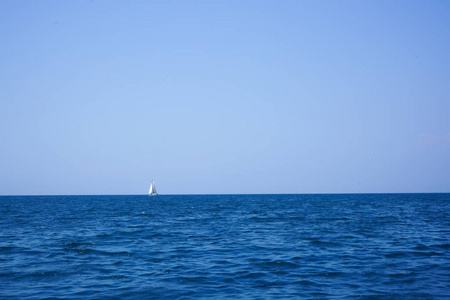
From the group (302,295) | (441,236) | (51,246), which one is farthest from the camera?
(441,236)

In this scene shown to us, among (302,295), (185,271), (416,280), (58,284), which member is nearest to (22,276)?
(58,284)

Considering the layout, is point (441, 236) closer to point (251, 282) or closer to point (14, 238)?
point (251, 282)

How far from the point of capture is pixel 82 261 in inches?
776

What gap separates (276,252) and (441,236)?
15.6m

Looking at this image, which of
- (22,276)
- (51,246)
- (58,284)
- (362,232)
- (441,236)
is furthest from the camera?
(362,232)

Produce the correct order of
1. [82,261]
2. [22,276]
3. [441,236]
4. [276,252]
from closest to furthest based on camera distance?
[22,276]
[82,261]
[276,252]
[441,236]

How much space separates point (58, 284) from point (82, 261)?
450 centimetres

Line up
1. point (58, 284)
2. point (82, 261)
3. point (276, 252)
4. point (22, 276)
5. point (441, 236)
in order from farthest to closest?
point (441, 236) < point (276, 252) < point (82, 261) < point (22, 276) < point (58, 284)

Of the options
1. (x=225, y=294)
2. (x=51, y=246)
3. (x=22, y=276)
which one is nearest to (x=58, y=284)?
(x=22, y=276)

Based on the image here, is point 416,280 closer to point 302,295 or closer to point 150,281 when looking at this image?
point 302,295

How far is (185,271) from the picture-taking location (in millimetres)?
17406

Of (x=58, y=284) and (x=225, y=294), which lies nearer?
(x=225, y=294)

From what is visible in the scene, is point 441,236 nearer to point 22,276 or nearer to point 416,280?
point 416,280

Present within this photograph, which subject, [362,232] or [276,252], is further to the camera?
[362,232]
